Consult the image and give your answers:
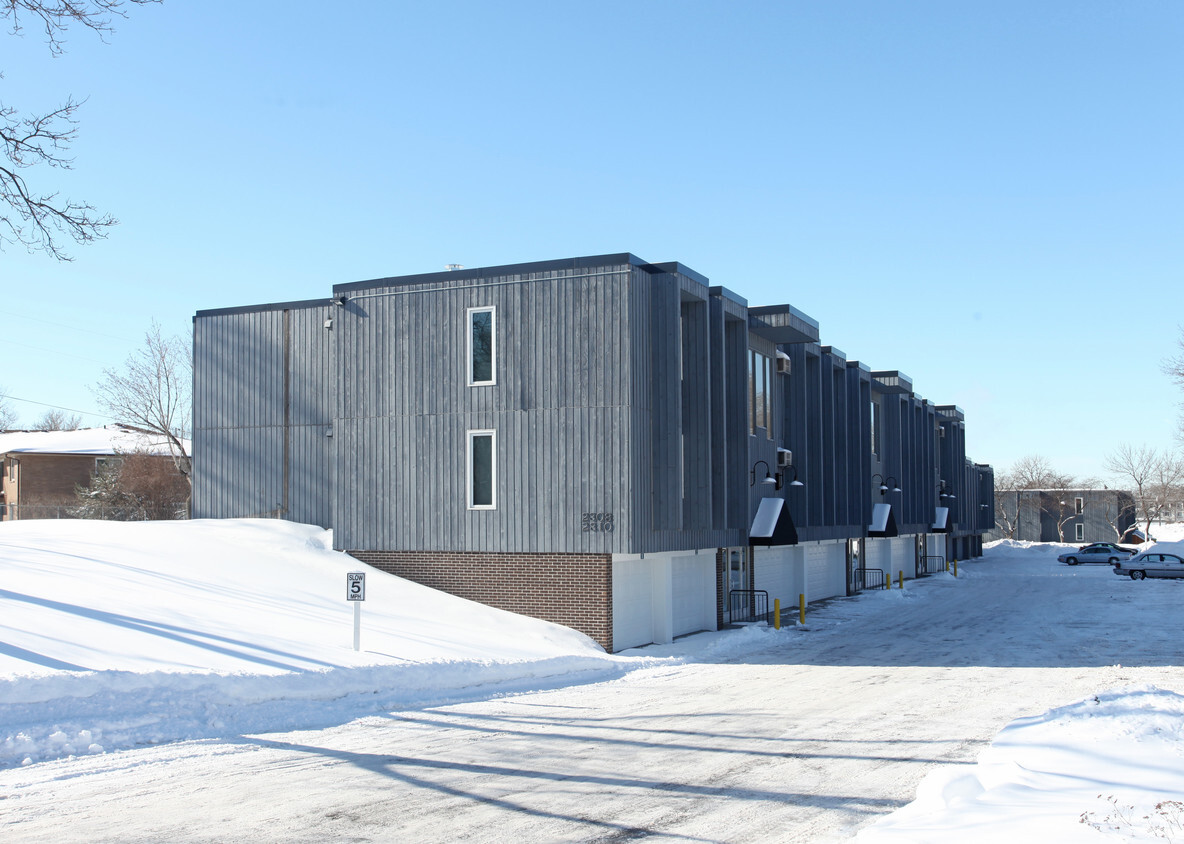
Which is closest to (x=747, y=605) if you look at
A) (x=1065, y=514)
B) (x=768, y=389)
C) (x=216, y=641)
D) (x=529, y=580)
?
(x=768, y=389)

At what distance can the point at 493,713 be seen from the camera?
14.2 m

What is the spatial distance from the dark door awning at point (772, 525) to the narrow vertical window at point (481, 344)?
9406mm

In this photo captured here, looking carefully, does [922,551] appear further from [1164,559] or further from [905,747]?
[905,747]

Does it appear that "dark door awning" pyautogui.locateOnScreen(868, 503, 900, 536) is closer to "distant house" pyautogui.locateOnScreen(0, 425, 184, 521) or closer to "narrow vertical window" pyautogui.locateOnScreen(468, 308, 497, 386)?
"narrow vertical window" pyautogui.locateOnScreen(468, 308, 497, 386)

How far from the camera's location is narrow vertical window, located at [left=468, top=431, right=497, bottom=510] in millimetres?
23219

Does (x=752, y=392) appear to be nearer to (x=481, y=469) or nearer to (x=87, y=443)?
(x=481, y=469)

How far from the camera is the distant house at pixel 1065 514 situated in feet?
350

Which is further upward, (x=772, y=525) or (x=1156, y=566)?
(x=772, y=525)

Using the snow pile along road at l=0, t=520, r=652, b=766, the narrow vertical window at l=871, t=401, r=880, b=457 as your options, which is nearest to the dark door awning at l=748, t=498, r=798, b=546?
the snow pile along road at l=0, t=520, r=652, b=766

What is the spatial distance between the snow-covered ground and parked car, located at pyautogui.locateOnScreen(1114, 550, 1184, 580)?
33.2 m

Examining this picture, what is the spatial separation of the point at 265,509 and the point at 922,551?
4078cm

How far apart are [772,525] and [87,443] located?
50353 mm

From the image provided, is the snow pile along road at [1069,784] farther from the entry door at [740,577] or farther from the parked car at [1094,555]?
the parked car at [1094,555]

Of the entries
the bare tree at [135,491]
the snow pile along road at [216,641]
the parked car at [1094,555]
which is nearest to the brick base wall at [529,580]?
the snow pile along road at [216,641]
